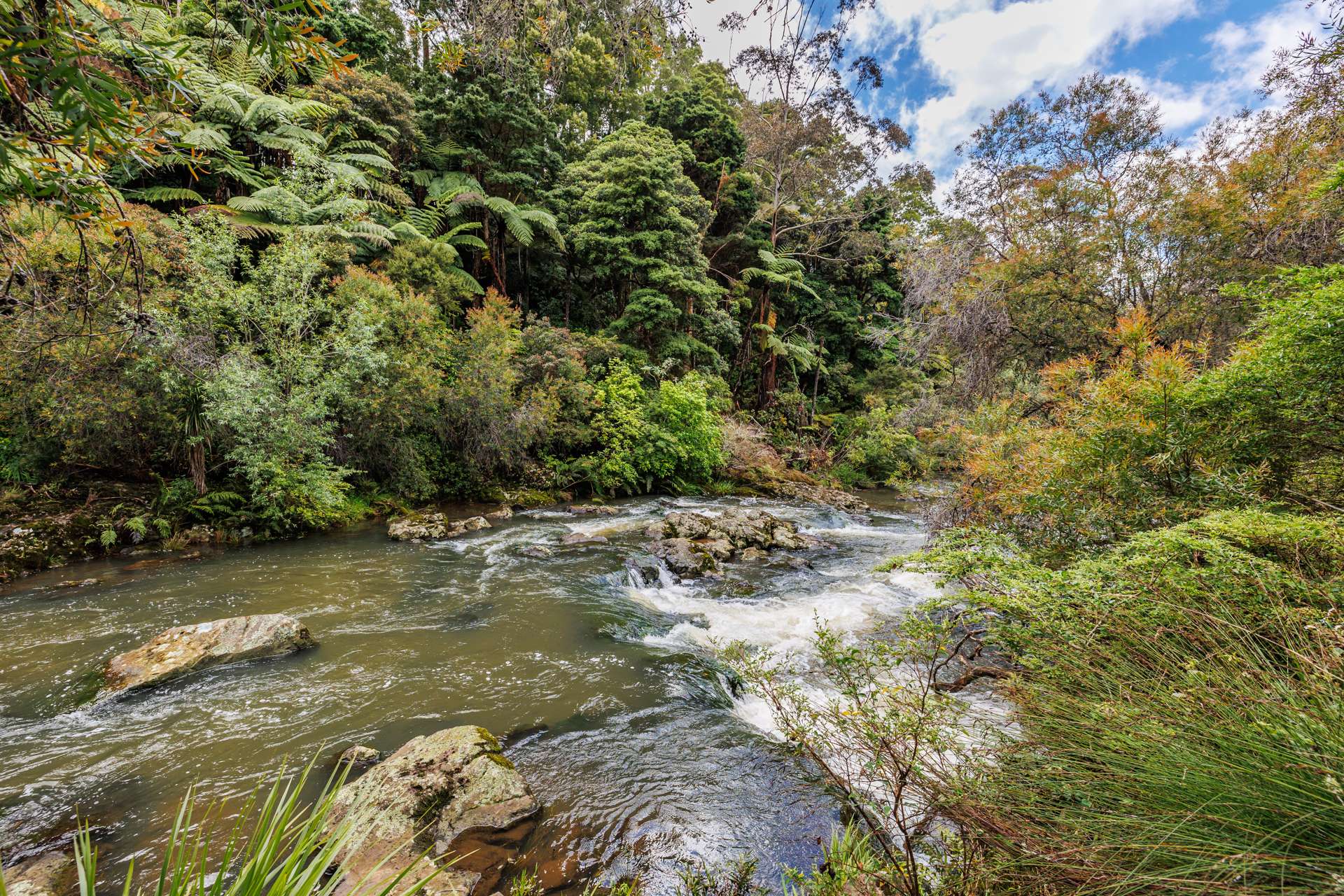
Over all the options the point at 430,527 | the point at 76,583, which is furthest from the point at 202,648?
the point at 430,527

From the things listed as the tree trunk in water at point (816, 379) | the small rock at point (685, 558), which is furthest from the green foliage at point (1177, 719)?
the tree trunk in water at point (816, 379)

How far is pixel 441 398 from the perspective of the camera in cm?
1179

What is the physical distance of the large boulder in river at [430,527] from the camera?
373 inches

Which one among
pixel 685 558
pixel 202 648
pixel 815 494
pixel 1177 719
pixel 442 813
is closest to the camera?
pixel 1177 719

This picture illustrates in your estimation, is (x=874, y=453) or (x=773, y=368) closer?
(x=874, y=453)

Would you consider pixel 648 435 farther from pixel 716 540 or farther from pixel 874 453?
pixel 874 453

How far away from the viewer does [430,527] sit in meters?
9.83

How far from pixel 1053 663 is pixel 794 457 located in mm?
17760

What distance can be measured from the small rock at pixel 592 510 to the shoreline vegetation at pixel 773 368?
1343mm

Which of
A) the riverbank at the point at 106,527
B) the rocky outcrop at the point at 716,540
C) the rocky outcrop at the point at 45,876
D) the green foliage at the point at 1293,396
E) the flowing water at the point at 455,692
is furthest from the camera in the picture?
the rocky outcrop at the point at 716,540

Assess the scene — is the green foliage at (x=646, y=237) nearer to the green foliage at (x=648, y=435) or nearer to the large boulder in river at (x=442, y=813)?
the green foliage at (x=648, y=435)

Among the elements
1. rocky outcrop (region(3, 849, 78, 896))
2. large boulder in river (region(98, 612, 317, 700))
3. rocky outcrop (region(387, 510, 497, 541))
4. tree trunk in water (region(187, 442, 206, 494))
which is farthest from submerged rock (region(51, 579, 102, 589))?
rocky outcrop (region(3, 849, 78, 896))

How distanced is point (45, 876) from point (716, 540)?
8330 mm

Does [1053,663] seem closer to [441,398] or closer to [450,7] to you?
[450,7]
